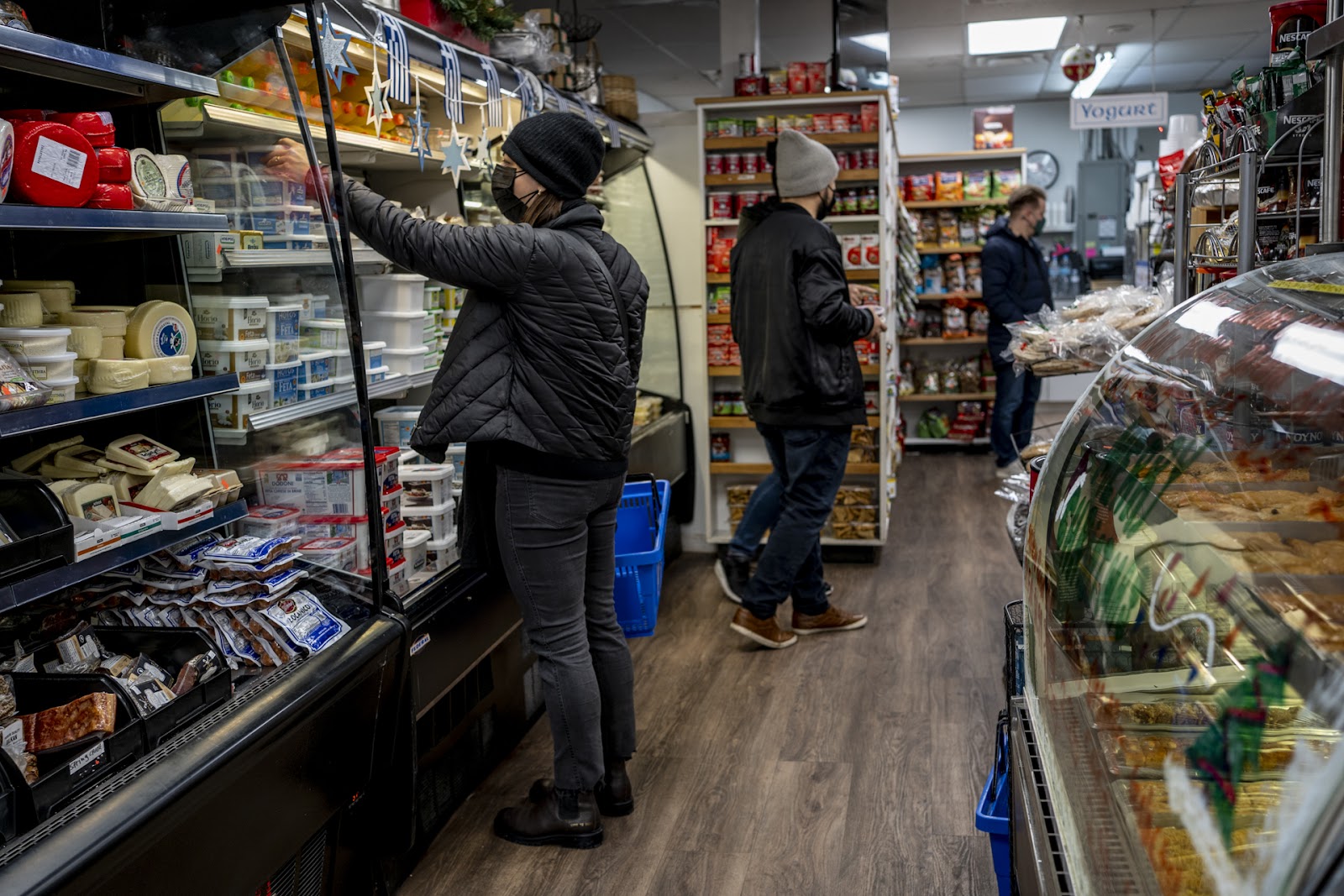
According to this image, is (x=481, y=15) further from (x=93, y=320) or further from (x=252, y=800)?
(x=252, y=800)

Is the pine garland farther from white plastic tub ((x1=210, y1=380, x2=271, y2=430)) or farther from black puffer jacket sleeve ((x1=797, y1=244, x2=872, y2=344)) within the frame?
white plastic tub ((x1=210, y1=380, x2=271, y2=430))

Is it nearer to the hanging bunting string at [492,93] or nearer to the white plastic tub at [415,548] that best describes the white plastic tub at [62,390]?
the white plastic tub at [415,548]

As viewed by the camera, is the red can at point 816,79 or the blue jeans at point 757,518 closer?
the blue jeans at point 757,518

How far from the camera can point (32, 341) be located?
1790mm

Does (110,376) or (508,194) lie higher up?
(508,194)

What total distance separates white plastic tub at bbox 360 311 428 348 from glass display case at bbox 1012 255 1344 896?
186 cm

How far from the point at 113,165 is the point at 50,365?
1.12ft

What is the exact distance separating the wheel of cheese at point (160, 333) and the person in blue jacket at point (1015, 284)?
237 inches

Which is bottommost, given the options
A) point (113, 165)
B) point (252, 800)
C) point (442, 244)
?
point (252, 800)

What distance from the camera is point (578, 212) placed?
8.61 feet

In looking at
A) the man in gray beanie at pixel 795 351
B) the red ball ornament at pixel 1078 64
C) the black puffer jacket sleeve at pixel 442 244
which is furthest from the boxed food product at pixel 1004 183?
the black puffer jacket sleeve at pixel 442 244

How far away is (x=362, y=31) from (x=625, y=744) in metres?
1.86

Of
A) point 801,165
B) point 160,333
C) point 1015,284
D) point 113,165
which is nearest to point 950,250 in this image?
point 1015,284

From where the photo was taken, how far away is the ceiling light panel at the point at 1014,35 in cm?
955
